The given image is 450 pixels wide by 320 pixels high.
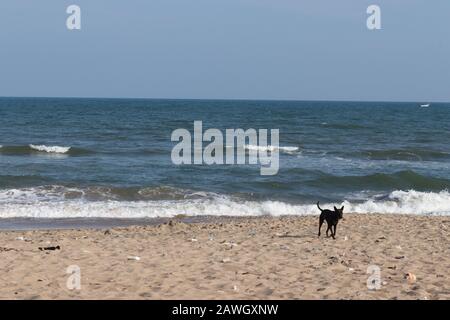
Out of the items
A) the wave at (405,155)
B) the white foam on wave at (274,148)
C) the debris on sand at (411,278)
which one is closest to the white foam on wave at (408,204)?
the debris on sand at (411,278)

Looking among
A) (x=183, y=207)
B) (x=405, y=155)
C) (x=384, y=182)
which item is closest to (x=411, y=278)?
(x=183, y=207)

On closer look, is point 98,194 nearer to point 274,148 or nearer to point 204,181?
point 204,181

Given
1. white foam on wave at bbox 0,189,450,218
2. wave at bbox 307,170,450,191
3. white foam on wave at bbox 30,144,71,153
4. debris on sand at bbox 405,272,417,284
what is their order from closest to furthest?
debris on sand at bbox 405,272,417,284
white foam on wave at bbox 0,189,450,218
wave at bbox 307,170,450,191
white foam on wave at bbox 30,144,71,153

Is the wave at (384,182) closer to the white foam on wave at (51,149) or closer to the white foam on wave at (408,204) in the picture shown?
the white foam on wave at (408,204)

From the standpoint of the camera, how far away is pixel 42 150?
29688 millimetres

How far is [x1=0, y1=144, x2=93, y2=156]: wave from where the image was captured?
29.0 m

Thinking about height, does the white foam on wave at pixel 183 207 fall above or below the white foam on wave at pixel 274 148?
below

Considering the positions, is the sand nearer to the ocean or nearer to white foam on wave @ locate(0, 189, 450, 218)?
white foam on wave @ locate(0, 189, 450, 218)

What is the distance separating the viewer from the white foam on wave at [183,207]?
16.0 meters

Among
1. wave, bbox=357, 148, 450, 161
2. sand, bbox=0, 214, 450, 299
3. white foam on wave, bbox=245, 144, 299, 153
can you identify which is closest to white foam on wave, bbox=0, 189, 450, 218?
sand, bbox=0, 214, 450, 299

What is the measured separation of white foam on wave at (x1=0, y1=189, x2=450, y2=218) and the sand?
3.13 m

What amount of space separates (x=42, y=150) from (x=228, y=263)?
23079mm

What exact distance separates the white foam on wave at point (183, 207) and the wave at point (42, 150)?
418 inches

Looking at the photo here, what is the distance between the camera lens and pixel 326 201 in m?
18.8
